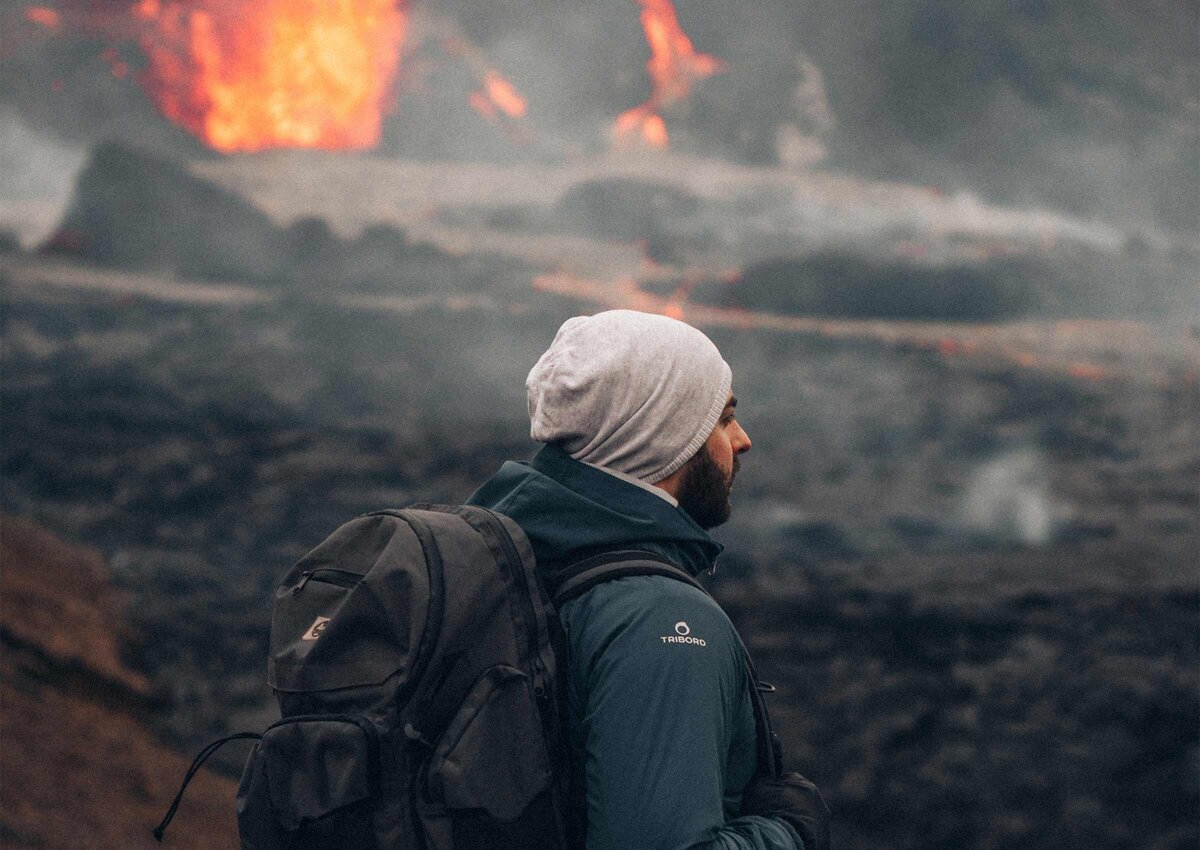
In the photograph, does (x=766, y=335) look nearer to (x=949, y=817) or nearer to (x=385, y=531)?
(x=949, y=817)

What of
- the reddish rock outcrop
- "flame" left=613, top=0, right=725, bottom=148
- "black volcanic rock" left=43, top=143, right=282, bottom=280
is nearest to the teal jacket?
the reddish rock outcrop

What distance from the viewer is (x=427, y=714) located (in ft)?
4.50

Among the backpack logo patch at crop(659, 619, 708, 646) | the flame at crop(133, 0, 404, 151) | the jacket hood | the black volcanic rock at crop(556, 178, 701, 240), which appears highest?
the flame at crop(133, 0, 404, 151)

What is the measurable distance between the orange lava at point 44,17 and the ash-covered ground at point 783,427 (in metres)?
4.80

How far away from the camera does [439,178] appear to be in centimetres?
2461

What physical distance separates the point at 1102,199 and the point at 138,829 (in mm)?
22231

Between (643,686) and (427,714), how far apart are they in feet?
0.85

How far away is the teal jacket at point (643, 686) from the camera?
1346 mm

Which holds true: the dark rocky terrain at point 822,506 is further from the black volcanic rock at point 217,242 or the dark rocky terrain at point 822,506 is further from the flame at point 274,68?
the flame at point 274,68

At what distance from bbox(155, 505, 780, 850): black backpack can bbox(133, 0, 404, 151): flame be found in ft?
83.0

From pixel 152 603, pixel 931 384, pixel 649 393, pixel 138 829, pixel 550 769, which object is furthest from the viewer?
pixel 931 384

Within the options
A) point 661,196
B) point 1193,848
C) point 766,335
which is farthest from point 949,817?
point 661,196

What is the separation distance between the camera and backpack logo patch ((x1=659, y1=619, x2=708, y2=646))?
4.53ft

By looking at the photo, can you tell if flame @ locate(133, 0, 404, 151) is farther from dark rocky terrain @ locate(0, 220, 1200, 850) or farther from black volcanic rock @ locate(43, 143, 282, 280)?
dark rocky terrain @ locate(0, 220, 1200, 850)
